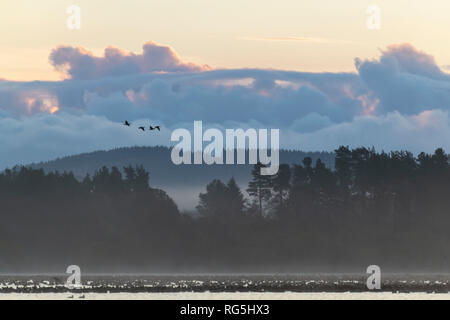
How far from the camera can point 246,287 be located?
520 feet
